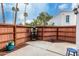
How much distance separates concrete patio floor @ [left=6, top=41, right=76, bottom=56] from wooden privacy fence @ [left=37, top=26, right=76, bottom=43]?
8cm

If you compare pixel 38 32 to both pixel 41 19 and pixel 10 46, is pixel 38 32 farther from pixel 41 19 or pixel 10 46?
pixel 10 46

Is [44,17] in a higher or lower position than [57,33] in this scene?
higher

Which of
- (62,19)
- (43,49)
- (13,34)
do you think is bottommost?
(43,49)

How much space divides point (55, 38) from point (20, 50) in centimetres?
61

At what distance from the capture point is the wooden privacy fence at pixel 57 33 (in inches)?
127

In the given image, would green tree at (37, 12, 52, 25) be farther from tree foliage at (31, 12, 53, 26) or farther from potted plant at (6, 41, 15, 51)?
potted plant at (6, 41, 15, 51)

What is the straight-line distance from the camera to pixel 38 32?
11.0 ft

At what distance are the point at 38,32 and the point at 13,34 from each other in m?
0.42

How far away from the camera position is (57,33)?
130 inches

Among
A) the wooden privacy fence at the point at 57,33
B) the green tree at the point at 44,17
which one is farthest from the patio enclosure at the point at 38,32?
the green tree at the point at 44,17

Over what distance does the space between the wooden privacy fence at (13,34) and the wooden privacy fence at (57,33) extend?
0.78 ft

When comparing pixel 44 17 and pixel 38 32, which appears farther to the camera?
pixel 38 32

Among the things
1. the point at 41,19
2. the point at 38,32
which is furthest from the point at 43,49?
the point at 41,19

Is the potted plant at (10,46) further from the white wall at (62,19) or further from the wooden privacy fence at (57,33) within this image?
the white wall at (62,19)
